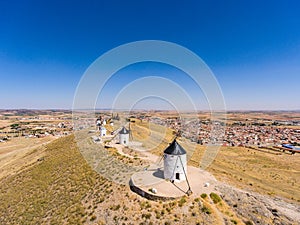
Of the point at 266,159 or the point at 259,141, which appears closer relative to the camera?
the point at 266,159

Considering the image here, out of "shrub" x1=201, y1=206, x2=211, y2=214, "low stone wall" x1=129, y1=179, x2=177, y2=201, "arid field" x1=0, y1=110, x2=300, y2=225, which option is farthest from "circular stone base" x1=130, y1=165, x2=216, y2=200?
"shrub" x1=201, y1=206, x2=211, y2=214

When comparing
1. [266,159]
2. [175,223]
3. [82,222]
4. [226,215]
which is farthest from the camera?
[266,159]

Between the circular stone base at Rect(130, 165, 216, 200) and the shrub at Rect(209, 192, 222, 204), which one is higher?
the circular stone base at Rect(130, 165, 216, 200)

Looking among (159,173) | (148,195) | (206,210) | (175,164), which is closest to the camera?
(206,210)

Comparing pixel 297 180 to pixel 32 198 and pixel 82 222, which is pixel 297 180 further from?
pixel 32 198

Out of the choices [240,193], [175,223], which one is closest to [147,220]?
[175,223]

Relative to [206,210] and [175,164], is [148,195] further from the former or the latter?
[206,210]

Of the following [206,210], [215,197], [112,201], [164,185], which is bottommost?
[112,201]

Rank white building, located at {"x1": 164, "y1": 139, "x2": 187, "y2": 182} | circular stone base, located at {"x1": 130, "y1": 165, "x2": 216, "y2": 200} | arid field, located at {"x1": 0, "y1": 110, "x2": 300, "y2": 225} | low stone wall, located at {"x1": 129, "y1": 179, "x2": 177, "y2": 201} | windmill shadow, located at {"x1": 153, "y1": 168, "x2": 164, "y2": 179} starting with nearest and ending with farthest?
arid field, located at {"x1": 0, "y1": 110, "x2": 300, "y2": 225} < low stone wall, located at {"x1": 129, "y1": 179, "x2": 177, "y2": 201} < circular stone base, located at {"x1": 130, "y1": 165, "x2": 216, "y2": 200} < white building, located at {"x1": 164, "y1": 139, "x2": 187, "y2": 182} < windmill shadow, located at {"x1": 153, "y1": 168, "x2": 164, "y2": 179}

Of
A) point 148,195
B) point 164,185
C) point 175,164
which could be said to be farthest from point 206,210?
point 175,164

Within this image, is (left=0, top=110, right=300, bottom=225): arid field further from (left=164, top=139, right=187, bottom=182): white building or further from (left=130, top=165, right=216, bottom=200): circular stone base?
(left=164, top=139, right=187, bottom=182): white building

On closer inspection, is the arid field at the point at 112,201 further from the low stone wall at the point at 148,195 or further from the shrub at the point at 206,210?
the low stone wall at the point at 148,195
